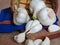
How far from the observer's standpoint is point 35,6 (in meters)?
0.87

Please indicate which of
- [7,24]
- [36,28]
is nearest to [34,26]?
[36,28]

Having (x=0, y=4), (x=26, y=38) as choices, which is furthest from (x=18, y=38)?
(x=0, y=4)

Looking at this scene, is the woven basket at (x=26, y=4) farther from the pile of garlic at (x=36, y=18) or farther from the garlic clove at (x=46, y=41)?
the garlic clove at (x=46, y=41)

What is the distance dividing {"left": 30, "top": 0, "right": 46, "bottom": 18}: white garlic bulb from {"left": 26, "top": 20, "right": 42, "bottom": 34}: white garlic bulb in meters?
0.04

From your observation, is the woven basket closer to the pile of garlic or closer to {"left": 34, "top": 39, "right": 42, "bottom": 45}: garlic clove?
the pile of garlic

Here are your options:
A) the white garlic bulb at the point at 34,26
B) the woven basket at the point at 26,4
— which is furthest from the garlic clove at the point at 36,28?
the woven basket at the point at 26,4

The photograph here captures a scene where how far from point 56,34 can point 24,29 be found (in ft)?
0.42

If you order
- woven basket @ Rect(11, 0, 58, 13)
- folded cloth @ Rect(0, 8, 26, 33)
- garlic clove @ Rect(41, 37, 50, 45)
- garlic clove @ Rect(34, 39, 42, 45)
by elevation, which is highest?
woven basket @ Rect(11, 0, 58, 13)

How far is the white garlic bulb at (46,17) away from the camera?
0.84 meters

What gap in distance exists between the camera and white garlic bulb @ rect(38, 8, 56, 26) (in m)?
0.84

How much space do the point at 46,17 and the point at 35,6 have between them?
0.23ft

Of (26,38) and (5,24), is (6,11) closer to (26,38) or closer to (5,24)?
(5,24)

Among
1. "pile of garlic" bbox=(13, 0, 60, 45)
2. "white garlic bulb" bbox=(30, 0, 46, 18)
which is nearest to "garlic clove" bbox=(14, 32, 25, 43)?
"pile of garlic" bbox=(13, 0, 60, 45)

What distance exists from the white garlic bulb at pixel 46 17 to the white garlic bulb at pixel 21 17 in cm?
→ 5
